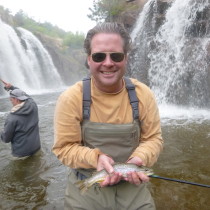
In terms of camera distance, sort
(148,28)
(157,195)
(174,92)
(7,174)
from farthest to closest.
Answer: (148,28)
(174,92)
(7,174)
(157,195)

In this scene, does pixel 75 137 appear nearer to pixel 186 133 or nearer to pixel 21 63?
pixel 186 133

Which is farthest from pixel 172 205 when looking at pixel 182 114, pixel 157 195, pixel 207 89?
pixel 207 89

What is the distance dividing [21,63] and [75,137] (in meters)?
29.5

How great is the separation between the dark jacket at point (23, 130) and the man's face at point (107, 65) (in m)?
3.63

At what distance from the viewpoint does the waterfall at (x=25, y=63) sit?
28578 millimetres

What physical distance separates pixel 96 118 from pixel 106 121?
9cm

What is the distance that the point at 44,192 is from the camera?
4738 millimetres

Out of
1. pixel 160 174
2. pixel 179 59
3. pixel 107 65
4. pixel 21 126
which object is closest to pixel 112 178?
pixel 107 65

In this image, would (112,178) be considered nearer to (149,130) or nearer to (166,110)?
(149,130)

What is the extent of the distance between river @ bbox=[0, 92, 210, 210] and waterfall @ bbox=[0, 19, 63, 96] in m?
21.8

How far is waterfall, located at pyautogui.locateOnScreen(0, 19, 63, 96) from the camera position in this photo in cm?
2858

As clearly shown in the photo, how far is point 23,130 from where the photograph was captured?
5.72m

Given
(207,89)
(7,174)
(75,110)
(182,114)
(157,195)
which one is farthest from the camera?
(207,89)

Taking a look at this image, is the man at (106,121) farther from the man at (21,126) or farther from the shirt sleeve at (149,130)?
the man at (21,126)
